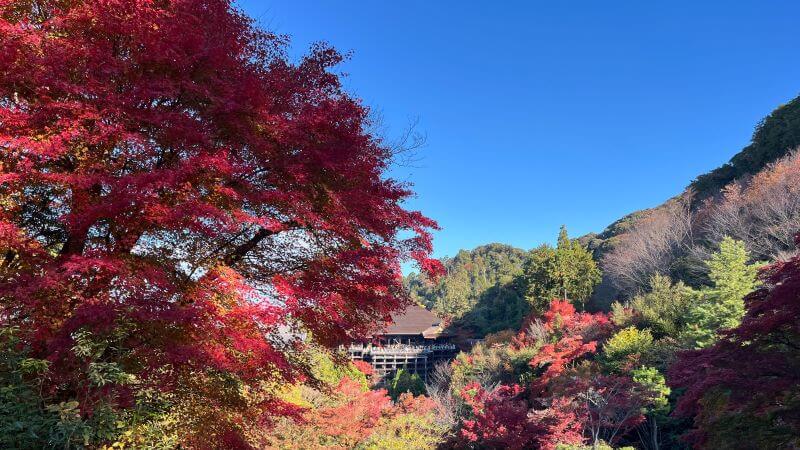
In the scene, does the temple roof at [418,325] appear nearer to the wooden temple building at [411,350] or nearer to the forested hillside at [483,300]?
the wooden temple building at [411,350]

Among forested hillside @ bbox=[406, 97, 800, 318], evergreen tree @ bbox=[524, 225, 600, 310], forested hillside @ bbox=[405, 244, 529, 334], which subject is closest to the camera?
forested hillside @ bbox=[406, 97, 800, 318]

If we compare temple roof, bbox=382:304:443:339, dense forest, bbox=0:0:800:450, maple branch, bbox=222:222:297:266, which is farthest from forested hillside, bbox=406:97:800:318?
maple branch, bbox=222:222:297:266

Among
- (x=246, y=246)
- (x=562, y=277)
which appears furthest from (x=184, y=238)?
(x=562, y=277)

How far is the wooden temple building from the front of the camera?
31094mm

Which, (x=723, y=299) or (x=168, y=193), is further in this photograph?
(x=723, y=299)

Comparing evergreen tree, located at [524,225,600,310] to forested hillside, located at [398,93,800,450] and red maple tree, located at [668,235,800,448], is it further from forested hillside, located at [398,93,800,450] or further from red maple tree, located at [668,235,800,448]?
red maple tree, located at [668,235,800,448]

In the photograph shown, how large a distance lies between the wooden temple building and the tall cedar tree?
25.3 metres

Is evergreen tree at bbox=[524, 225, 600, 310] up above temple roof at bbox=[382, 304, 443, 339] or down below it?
above

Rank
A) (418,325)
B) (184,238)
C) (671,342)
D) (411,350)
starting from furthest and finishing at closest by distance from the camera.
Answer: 1. (418,325)
2. (411,350)
3. (671,342)
4. (184,238)

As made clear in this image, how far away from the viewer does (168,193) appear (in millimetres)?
3432

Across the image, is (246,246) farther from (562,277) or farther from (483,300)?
(483,300)

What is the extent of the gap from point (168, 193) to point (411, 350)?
29.8 m

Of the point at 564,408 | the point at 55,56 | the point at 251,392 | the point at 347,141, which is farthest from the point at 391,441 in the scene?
the point at 55,56

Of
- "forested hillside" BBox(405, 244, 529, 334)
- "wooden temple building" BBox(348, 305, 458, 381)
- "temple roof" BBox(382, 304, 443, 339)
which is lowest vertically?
"wooden temple building" BBox(348, 305, 458, 381)
